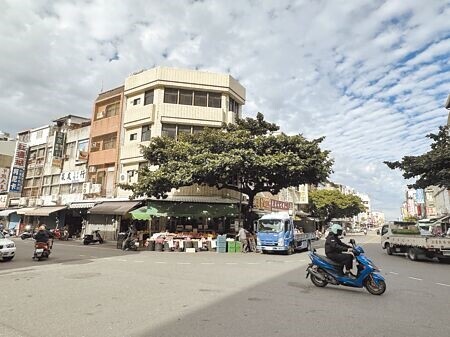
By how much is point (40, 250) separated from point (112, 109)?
2163 centimetres

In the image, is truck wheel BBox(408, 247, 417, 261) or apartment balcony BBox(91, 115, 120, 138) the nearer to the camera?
truck wheel BBox(408, 247, 417, 261)

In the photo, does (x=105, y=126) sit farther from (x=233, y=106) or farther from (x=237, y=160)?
(x=237, y=160)

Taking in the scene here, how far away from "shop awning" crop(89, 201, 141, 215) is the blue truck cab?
34.5ft

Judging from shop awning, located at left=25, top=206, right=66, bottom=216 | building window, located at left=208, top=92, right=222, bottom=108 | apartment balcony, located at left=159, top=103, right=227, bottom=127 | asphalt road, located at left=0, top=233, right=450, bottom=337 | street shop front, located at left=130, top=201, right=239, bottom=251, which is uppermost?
building window, located at left=208, top=92, right=222, bottom=108

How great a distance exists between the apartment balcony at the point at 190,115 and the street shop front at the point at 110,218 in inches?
296

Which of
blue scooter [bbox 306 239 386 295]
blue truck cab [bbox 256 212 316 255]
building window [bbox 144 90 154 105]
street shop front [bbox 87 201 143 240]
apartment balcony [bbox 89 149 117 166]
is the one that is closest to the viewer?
blue scooter [bbox 306 239 386 295]

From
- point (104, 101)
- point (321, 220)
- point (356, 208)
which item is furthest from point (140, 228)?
point (356, 208)

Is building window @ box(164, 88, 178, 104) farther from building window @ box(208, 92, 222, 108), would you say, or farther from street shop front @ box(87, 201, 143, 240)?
street shop front @ box(87, 201, 143, 240)

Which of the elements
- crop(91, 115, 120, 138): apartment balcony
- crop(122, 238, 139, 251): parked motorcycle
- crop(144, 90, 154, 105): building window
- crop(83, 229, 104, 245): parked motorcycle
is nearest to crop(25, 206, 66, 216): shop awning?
crop(91, 115, 120, 138): apartment balcony

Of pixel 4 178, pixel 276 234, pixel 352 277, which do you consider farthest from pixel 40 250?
pixel 4 178

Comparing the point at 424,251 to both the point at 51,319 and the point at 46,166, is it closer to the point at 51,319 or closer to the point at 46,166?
the point at 51,319

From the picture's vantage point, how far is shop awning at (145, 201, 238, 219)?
26.4 meters

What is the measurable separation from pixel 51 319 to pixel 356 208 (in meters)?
73.5

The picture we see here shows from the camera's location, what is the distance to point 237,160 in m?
21.7
